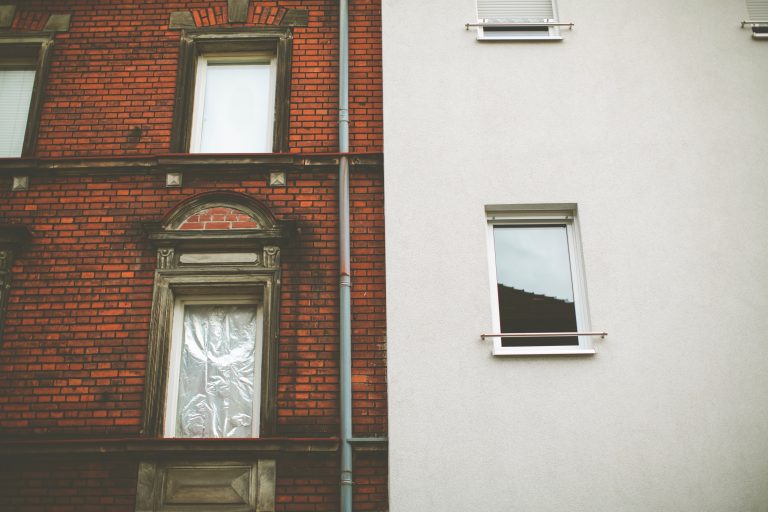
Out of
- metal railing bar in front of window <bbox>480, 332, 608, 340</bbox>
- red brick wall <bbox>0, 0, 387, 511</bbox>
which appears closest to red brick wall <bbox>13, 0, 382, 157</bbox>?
red brick wall <bbox>0, 0, 387, 511</bbox>

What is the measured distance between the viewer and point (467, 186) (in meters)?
6.91

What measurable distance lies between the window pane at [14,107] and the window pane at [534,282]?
5.37 m

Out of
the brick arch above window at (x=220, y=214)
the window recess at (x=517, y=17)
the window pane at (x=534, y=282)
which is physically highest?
the window recess at (x=517, y=17)

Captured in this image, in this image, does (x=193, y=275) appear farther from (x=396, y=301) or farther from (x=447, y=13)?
(x=447, y=13)

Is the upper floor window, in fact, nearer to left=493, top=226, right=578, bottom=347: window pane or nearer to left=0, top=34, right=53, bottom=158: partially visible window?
left=0, top=34, right=53, bottom=158: partially visible window

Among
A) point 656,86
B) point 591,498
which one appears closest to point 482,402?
point 591,498

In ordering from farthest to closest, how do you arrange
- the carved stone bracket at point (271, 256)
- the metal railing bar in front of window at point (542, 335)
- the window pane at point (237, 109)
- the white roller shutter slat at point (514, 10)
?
the white roller shutter slat at point (514, 10)
the window pane at point (237, 109)
the carved stone bracket at point (271, 256)
the metal railing bar in front of window at point (542, 335)

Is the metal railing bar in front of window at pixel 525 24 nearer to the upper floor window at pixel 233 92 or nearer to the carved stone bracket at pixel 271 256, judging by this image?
the upper floor window at pixel 233 92

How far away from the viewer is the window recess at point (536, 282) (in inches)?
256

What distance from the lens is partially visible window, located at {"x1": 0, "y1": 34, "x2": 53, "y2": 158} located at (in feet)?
25.0

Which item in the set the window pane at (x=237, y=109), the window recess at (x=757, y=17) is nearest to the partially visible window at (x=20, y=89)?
the window pane at (x=237, y=109)

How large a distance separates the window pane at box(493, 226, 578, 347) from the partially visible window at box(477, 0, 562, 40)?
2.33m

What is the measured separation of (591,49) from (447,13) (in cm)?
162

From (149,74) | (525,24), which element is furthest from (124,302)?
(525,24)
